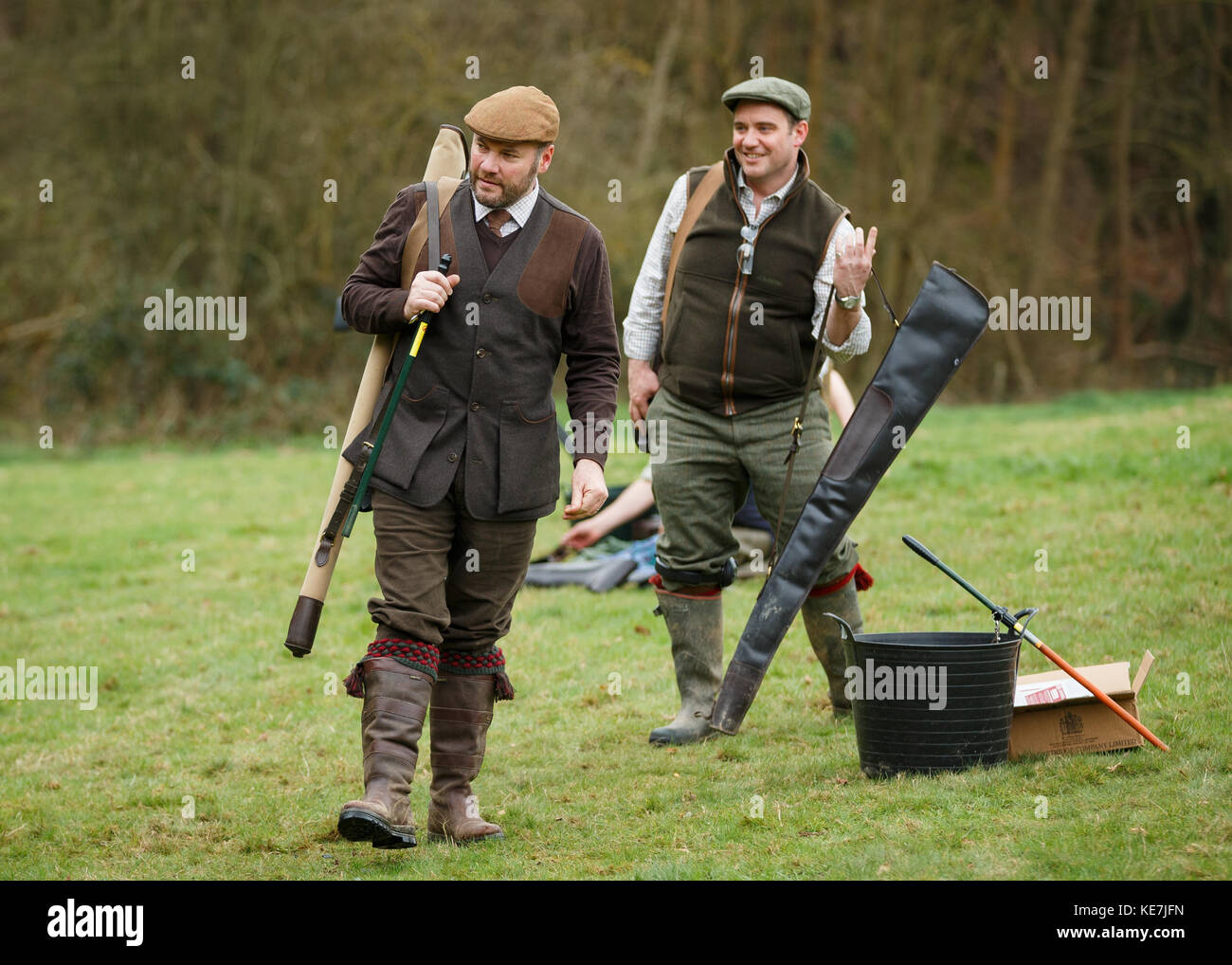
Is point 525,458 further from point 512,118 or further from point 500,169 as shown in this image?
point 512,118

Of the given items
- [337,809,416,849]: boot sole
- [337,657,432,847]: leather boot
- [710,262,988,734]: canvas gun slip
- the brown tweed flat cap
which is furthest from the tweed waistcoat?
[710,262,988,734]: canvas gun slip

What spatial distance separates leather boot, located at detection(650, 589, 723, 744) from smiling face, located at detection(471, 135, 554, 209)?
77.5 inches

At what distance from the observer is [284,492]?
12625 mm

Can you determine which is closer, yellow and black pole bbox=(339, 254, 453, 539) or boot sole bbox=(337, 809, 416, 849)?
boot sole bbox=(337, 809, 416, 849)

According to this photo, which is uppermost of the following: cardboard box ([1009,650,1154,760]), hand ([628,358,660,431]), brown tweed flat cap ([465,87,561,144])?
brown tweed flat cap ([465,87,561,144])

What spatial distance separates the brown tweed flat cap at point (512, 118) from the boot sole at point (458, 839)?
2.16 meters

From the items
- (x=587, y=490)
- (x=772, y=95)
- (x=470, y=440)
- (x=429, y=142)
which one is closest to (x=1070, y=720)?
(x=587, y=490)

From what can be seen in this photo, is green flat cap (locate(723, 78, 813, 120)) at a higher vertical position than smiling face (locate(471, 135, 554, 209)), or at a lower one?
higher

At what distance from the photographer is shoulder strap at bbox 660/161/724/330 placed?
5.47m

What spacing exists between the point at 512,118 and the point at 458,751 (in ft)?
6.47

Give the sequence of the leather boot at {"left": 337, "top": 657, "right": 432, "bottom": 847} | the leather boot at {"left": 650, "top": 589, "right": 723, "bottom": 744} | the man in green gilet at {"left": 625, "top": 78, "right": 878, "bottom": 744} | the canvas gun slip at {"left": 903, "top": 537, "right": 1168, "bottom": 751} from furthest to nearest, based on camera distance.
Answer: the leather boot at {"left": 650, "top": 589, "right": 723, "bottom": 744} < the man in green gilet at {"left": 625, "top": 78, "right": 878, "bottom": 744} < the canvas gun slip at {"left": 903, "top": 537, "right": 1168, "bottom": 751} < the leather boot at {"left": 337, "top": 657, "right": 432, "bottom": 847}

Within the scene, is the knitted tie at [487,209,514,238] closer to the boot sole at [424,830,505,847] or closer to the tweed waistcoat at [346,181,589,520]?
the tweed waistcoat at [346,181,589,520]

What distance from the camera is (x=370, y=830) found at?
390 cm

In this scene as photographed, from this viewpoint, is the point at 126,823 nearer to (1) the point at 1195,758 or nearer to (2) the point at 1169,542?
(1) the point at 1195,758
